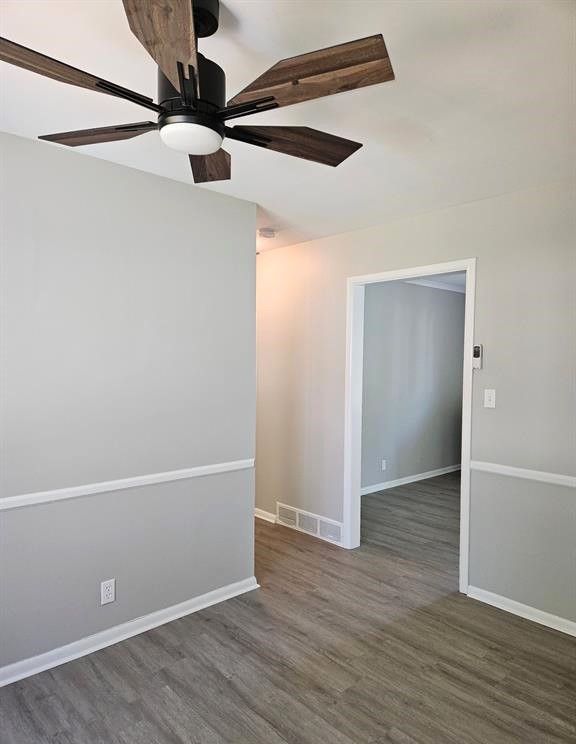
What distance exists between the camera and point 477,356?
3.19 metres

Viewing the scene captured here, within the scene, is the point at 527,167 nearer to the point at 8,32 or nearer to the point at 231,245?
the point at 231,245

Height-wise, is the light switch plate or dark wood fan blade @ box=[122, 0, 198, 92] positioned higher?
dark wood fan blade @ box=[122, 0, 198, 92]

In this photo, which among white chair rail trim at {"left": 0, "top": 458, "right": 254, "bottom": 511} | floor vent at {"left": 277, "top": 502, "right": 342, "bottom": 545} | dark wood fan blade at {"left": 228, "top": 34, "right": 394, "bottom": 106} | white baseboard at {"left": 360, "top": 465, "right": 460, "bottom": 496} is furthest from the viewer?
white baseboard at {"left": 360, "top": 465, "right": 460, "bottom": 496}

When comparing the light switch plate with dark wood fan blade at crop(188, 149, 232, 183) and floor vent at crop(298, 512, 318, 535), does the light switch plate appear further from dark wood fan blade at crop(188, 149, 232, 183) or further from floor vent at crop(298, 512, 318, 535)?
dark wood fan blade at crop(188, 149, 232, 183)

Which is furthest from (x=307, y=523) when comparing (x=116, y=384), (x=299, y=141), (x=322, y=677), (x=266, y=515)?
(x=299, y=141)

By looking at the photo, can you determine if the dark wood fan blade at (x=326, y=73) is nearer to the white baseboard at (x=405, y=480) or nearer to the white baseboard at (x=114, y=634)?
the white baseboard at (x=114, y=634)

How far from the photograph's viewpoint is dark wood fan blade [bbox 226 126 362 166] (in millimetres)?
1576

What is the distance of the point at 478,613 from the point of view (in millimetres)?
3051

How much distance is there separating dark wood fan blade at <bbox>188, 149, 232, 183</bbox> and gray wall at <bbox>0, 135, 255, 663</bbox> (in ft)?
2.87

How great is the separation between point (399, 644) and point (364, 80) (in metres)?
2.70

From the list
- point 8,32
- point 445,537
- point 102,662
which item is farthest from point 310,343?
point 8,32

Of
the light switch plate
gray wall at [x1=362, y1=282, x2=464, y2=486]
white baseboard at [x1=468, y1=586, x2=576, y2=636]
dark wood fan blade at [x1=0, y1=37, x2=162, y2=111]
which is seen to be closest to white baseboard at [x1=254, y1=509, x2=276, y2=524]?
gray wall at [x1=362, y1=282, x2=464, y2=486]

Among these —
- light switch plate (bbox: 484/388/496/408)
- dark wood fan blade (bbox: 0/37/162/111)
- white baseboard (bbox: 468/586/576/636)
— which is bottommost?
white baseboard (bbox: 468/586/576/636)

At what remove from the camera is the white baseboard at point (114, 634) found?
2.38 meters
